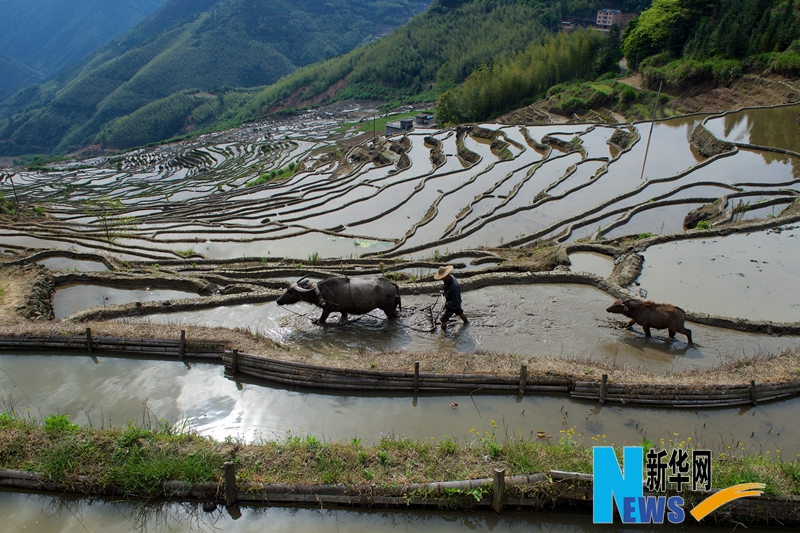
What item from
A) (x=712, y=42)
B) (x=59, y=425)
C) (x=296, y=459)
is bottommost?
(x=296, y=459)

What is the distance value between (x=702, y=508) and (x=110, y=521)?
604 cm

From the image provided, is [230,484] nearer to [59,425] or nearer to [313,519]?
[313,519]

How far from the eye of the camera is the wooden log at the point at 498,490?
4594mm

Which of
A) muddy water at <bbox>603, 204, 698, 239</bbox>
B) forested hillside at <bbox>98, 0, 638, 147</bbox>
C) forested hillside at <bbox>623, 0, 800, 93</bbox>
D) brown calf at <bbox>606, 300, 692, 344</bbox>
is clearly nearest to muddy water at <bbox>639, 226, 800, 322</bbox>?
brown calf at <bbox>606, 300, 692, 344</bbox>

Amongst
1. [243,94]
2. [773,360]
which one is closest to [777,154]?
[773,360]

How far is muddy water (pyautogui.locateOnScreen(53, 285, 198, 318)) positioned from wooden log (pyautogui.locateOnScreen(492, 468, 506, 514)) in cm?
967

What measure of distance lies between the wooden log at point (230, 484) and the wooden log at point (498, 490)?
2.73 metres

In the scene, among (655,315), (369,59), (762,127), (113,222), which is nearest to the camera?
(655,315)

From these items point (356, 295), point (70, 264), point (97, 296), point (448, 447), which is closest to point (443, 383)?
point (448, 447)

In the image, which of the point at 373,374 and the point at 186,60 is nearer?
the point at 373,374

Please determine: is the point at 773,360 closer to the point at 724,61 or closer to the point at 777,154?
the point at 777,154

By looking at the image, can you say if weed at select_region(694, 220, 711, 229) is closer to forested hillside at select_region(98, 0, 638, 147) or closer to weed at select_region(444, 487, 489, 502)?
weed at select_region(444, 487, 489, 502)

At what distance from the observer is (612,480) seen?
14.0 ft

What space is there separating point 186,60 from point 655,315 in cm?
15033
